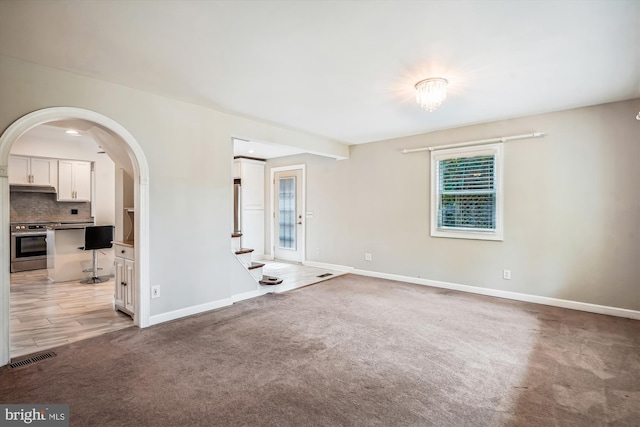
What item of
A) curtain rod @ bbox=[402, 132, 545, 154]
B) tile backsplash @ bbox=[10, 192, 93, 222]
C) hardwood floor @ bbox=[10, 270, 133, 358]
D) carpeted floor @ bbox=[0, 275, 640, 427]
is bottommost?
hardwood floor @ bbox=[10, 270, 133, 358]

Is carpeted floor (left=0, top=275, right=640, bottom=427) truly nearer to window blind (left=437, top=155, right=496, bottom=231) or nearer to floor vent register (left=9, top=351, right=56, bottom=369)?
floor vent register (left=9, top=351, right=56, bottom=369)

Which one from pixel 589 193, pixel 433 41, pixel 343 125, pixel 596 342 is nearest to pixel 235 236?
pixel 343 125

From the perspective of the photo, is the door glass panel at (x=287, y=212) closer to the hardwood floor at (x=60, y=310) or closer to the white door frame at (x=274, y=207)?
the white door frame at (x=274, y=207)

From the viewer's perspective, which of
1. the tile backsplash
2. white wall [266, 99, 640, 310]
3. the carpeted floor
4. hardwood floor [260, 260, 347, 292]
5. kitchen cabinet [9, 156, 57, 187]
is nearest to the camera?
the carpeted floor

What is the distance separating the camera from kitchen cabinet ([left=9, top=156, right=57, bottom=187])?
6.08 meters

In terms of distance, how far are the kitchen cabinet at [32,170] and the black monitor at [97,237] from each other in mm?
2156

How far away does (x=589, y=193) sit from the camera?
3.84 metres

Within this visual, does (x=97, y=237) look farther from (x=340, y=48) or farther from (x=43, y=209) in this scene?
(x=340, y=48)

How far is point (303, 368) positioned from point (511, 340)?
6.87 feet

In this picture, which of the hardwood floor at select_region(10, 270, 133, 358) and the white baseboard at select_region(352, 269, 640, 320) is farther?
the white baseboard at select_region(352, 269, 640, 320)

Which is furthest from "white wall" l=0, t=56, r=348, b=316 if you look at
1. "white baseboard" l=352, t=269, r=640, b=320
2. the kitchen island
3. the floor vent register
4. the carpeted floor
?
the kitchen island

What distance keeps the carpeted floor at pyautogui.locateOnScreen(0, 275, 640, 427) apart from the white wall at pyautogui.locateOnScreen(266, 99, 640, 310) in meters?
0.58

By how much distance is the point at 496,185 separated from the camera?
14.7 ft

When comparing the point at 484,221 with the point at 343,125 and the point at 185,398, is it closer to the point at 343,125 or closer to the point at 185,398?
the point at 343,125
